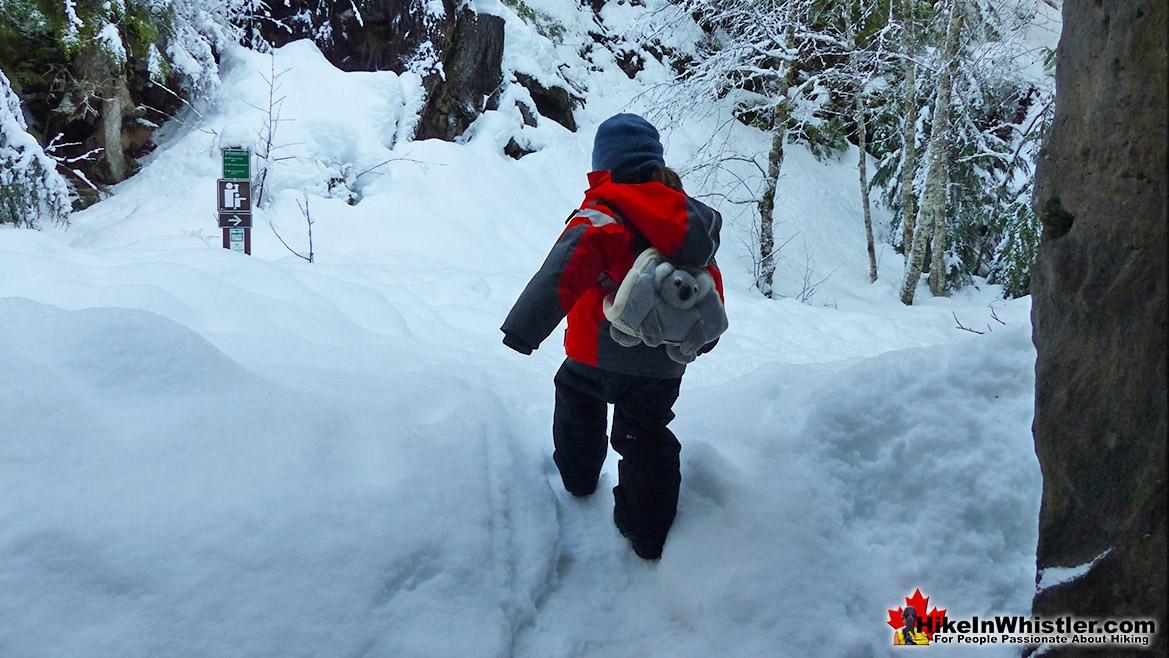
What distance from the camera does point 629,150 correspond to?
193 cm

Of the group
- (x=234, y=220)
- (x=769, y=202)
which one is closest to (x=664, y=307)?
(x=234, y=220)

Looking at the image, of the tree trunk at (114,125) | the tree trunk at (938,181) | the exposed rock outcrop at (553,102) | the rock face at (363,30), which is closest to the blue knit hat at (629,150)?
the tree trunk at (938,181)

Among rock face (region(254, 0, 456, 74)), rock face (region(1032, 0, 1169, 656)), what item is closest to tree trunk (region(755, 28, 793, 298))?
rock face (region(254, 0, 456, 74))

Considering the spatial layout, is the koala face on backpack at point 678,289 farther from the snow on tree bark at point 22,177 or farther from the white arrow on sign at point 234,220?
the snow on tree bark at point 22,177

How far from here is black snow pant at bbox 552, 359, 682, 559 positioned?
192 centimetres

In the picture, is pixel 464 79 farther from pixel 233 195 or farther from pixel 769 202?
pixel 233 195

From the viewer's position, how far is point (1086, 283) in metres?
1.39

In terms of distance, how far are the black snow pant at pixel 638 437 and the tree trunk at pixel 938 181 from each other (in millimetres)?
7624

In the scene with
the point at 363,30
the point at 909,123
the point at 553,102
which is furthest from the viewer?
the point at 553,102

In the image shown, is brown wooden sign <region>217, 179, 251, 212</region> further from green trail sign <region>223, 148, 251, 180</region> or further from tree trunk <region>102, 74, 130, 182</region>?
tree trunk <region>102, 74, 130, 182</region>

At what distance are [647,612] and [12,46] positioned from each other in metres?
9.84

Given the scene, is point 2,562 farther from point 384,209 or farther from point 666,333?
point 384,209

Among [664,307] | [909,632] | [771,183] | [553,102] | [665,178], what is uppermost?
[553,102]

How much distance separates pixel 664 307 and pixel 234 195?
15.6ft
